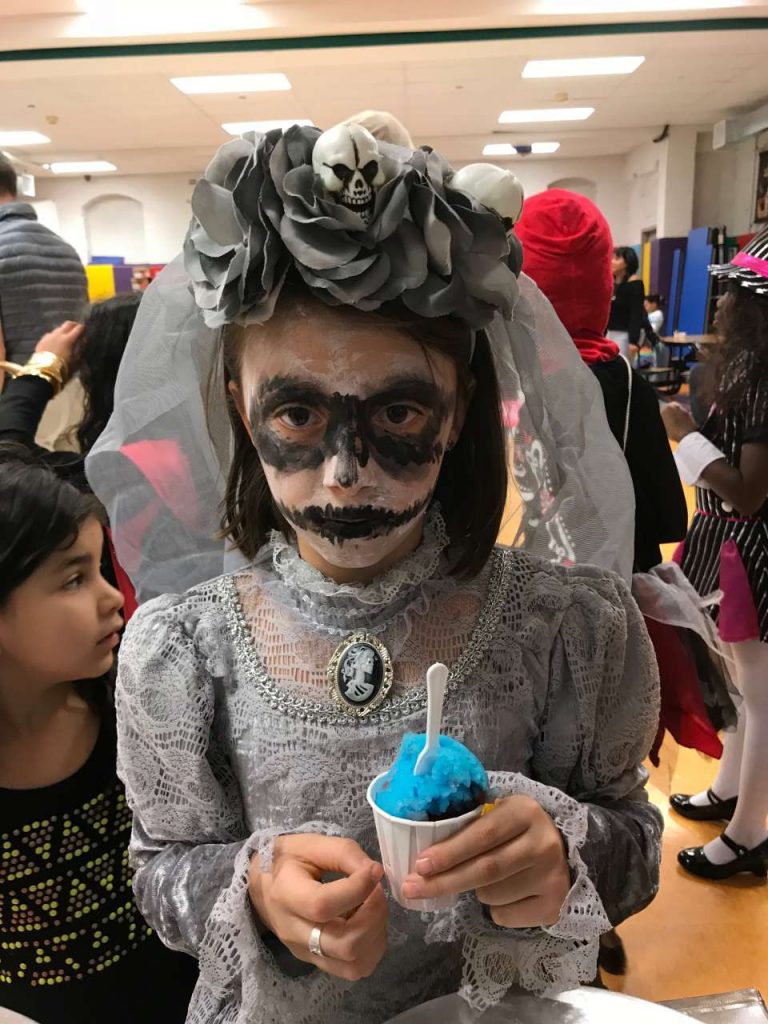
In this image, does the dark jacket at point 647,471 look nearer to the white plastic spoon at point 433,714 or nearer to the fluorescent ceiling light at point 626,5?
the white plastic spoon at point 433,714

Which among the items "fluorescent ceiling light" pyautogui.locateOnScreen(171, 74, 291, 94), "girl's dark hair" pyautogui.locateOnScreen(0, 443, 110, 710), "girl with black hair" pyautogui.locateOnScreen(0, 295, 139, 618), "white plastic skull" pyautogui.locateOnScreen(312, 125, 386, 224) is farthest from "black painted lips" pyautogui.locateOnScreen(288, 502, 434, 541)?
"fluorescent ceiling light" pyautogui.locateOnScreen(171, 74, 291, 94)

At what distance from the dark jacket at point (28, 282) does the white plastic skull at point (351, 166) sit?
4.56 feet

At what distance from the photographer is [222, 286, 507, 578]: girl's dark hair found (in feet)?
2.62

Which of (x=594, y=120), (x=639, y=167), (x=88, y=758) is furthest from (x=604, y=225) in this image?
(x=639, y=167)

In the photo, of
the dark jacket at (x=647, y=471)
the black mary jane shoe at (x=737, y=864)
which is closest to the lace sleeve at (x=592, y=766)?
the dark jacket at (x=647, y=471)

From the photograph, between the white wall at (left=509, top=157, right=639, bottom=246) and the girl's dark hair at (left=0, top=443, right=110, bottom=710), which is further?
the white wall at (left=509, top=157, right=639, bottom=246)

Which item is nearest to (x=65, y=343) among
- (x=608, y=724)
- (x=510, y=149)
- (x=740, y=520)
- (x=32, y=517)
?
(x=32, y=517)

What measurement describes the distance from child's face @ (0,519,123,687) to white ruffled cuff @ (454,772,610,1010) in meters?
0.55

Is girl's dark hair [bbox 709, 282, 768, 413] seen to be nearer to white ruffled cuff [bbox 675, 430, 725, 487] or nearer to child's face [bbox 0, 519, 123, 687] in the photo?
white ruffled cuff [bbox 675, 430, 725, 487]

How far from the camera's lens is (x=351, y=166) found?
628 mm

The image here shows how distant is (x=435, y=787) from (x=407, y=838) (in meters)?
0.04

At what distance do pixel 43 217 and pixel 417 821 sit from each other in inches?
465

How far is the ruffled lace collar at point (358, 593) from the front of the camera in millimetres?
753

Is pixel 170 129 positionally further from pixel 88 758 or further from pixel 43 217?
pixel 88 758
